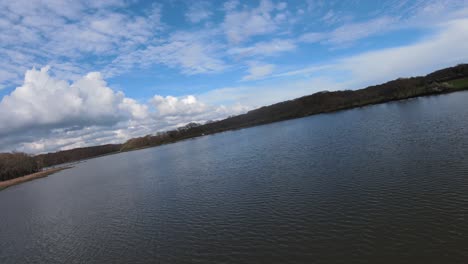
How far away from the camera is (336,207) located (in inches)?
665

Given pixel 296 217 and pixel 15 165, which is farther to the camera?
pixel 15 165

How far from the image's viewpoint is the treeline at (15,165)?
358 feet

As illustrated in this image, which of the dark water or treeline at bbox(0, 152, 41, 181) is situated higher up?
treeline at bbox(0, 152, 41, 181)

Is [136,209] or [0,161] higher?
[0,161]

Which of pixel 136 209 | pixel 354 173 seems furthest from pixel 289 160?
pixel 136 209

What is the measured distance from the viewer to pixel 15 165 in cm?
11312

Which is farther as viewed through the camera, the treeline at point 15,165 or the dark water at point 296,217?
the treeline at point 15,165

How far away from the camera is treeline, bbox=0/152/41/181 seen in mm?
109131

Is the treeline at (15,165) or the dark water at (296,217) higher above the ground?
the treeline at (15,165)

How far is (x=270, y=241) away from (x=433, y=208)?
8803 mm

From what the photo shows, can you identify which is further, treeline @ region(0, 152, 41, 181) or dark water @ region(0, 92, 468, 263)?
treeline @ region(0, 152, 41, 181)

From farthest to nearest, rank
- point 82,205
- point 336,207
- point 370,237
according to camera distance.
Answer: point 82,205
point 336,207
point 370,237

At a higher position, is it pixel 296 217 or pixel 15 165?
pixel 15 165

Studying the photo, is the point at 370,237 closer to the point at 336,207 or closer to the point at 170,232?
the point at 336,207
